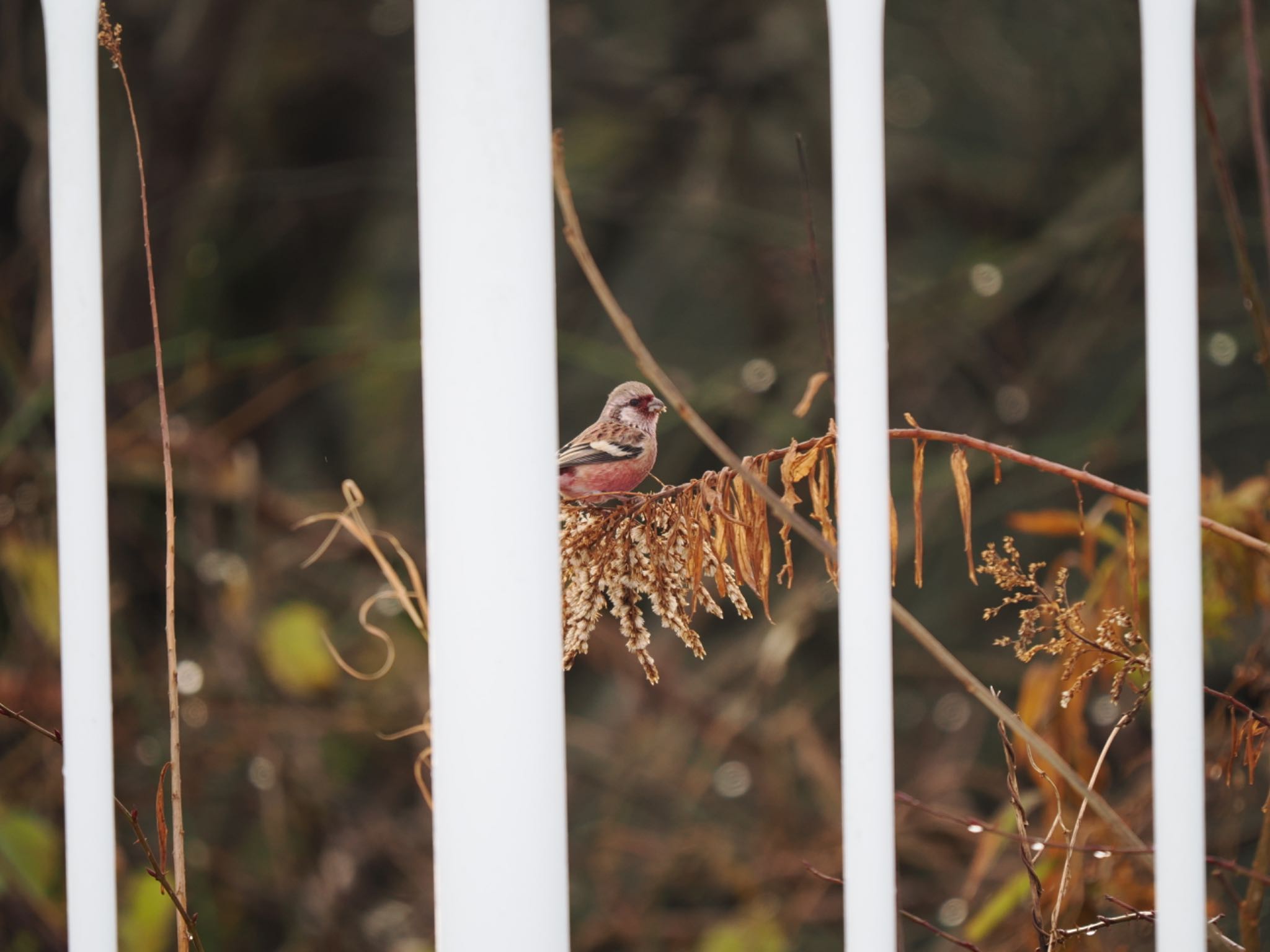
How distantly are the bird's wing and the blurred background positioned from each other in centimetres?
2

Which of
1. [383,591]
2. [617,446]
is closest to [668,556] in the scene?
[617,446]

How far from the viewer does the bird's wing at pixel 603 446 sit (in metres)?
0.56

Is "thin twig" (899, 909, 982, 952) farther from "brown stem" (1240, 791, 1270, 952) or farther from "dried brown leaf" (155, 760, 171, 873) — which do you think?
"dried brown leaf" (155, 760, 171, 873)

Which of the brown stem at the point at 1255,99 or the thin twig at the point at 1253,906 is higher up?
the brown stem at the point at 1255,99

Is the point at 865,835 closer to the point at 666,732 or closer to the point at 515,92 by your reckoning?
the point at 666,732

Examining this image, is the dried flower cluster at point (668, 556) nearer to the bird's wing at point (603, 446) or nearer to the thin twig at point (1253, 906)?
the bird's wing at point (603, 446)

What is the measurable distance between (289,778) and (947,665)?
0.40 m

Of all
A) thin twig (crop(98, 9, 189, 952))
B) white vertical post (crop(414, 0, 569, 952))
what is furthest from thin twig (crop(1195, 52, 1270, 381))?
thin twig (crop(98, 9, 189, 952))

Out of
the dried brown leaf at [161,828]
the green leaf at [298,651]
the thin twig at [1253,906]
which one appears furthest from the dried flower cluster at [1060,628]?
the dried brown leaf at [161,828]

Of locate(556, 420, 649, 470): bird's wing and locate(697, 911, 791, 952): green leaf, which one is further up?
locate(556, 420, 649, 470): bird's wing

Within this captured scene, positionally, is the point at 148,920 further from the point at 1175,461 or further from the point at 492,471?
the point at 1175,461

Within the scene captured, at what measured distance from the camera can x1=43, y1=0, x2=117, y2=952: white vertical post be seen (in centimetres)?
56

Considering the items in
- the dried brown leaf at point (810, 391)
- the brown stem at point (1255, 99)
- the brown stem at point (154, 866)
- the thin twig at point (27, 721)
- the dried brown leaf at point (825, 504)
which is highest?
the brown stem at point (1255, 99)

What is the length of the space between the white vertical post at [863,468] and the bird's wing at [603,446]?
0.12 metres
